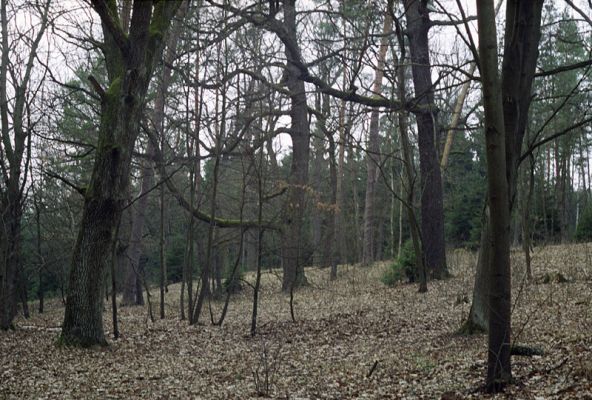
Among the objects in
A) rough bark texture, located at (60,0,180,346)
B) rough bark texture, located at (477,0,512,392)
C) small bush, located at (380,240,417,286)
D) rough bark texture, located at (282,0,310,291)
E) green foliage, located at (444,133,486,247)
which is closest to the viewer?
rough bark texture, located at (477,0,512,392)

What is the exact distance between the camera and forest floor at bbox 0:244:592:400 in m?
6.57

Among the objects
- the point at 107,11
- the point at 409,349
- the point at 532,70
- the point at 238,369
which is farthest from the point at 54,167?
the point at 532,70

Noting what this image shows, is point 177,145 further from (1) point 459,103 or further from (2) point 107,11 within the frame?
(1) point 459,103

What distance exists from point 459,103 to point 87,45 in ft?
37.6

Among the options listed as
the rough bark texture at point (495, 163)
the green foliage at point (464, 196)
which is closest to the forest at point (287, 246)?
the rough bark texture at point (495, 163)

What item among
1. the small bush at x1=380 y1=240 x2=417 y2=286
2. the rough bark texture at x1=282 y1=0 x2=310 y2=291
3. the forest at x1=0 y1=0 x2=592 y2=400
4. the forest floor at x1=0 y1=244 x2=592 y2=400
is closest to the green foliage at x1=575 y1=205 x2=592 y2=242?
the forest at x1=0 y1=0 x2=592 y2=400

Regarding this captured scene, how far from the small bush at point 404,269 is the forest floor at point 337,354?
1.32 metres

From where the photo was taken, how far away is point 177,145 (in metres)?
16.4

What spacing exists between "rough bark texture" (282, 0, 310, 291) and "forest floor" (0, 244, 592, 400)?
2.35m

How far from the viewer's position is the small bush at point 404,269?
53.7 ft

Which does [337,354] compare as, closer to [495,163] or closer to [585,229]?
[495,163]

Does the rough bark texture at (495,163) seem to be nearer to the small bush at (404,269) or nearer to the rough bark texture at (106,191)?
the rough bark texture at (106,191)

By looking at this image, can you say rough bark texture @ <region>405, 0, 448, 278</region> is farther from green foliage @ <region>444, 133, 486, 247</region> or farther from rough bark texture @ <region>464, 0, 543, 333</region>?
green foliage @ <region>444, 133, 486, 247</region>

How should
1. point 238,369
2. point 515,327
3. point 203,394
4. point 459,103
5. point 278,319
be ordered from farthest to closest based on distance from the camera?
1. point 459,103
2. point 278,319
3. point 515,327
4. point 238,369
5. point 203,394
